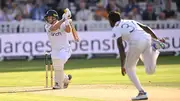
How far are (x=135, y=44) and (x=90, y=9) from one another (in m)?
19.9

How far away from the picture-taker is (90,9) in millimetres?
34094

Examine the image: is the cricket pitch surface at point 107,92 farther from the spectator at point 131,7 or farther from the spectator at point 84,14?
the spectator at point 131,7

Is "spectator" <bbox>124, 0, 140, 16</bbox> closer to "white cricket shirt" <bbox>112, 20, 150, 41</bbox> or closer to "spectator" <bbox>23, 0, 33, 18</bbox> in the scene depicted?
"spectator" <bbox>23, 0, 33, 18</bbox>

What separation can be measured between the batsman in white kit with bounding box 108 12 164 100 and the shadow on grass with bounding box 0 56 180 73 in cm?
1097

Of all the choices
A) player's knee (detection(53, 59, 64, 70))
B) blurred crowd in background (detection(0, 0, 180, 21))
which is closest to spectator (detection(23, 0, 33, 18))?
blurred crowd in background (detection(0, 0, 180, 21))

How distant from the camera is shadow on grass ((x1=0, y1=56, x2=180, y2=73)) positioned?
2567cm

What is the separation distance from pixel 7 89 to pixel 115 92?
3.36 m

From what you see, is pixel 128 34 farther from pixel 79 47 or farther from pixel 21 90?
pixel 79 47

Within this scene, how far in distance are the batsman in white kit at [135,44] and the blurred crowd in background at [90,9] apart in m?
18.0

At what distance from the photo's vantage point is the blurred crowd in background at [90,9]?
107 ft

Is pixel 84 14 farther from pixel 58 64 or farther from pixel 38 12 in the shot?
pixel 58 64

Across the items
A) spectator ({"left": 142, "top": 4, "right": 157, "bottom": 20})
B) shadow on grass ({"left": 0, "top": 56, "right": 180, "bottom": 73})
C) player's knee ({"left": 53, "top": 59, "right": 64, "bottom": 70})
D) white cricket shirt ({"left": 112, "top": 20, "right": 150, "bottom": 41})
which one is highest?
white cricket shirt ({"left": 112, "top": 20, "right": 150, "bottom": 41})

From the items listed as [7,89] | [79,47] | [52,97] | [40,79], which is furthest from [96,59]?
[52,97]

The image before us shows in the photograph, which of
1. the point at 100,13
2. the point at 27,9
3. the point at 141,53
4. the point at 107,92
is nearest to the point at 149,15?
the point at 100,13
